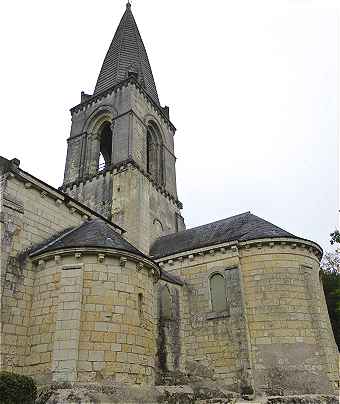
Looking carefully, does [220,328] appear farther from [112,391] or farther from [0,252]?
[0,252]

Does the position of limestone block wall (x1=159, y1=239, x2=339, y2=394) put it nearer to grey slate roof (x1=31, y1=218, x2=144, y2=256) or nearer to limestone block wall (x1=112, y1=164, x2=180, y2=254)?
limestone block wall (x1=112, y1=164, x2=180, y2=254)

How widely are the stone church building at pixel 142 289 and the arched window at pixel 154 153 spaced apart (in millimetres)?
1835

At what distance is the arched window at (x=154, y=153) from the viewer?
89.7 feet

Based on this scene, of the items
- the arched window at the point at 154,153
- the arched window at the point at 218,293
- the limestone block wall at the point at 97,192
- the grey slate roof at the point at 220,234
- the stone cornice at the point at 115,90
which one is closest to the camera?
the arched window at the point at 218,293

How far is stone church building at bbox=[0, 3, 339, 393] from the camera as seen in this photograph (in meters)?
10.9

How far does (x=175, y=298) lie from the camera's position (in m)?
17.5

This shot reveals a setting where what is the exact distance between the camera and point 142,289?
12336mm

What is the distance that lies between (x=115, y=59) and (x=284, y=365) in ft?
87.1

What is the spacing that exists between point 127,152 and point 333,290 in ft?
52.0

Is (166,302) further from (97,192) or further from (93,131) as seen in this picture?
(93,131)

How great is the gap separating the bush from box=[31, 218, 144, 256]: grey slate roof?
4.08m

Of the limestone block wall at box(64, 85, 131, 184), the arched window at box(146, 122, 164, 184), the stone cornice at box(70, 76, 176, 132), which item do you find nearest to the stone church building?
the limestone block wall at box(64, 85, 131, 184)

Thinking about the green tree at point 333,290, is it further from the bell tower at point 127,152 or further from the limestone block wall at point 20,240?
the limestone block wall at point 20,240

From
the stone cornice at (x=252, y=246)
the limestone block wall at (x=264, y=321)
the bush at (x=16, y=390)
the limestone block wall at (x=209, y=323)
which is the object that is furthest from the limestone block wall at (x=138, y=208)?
the bush at (x=16, y=390)
